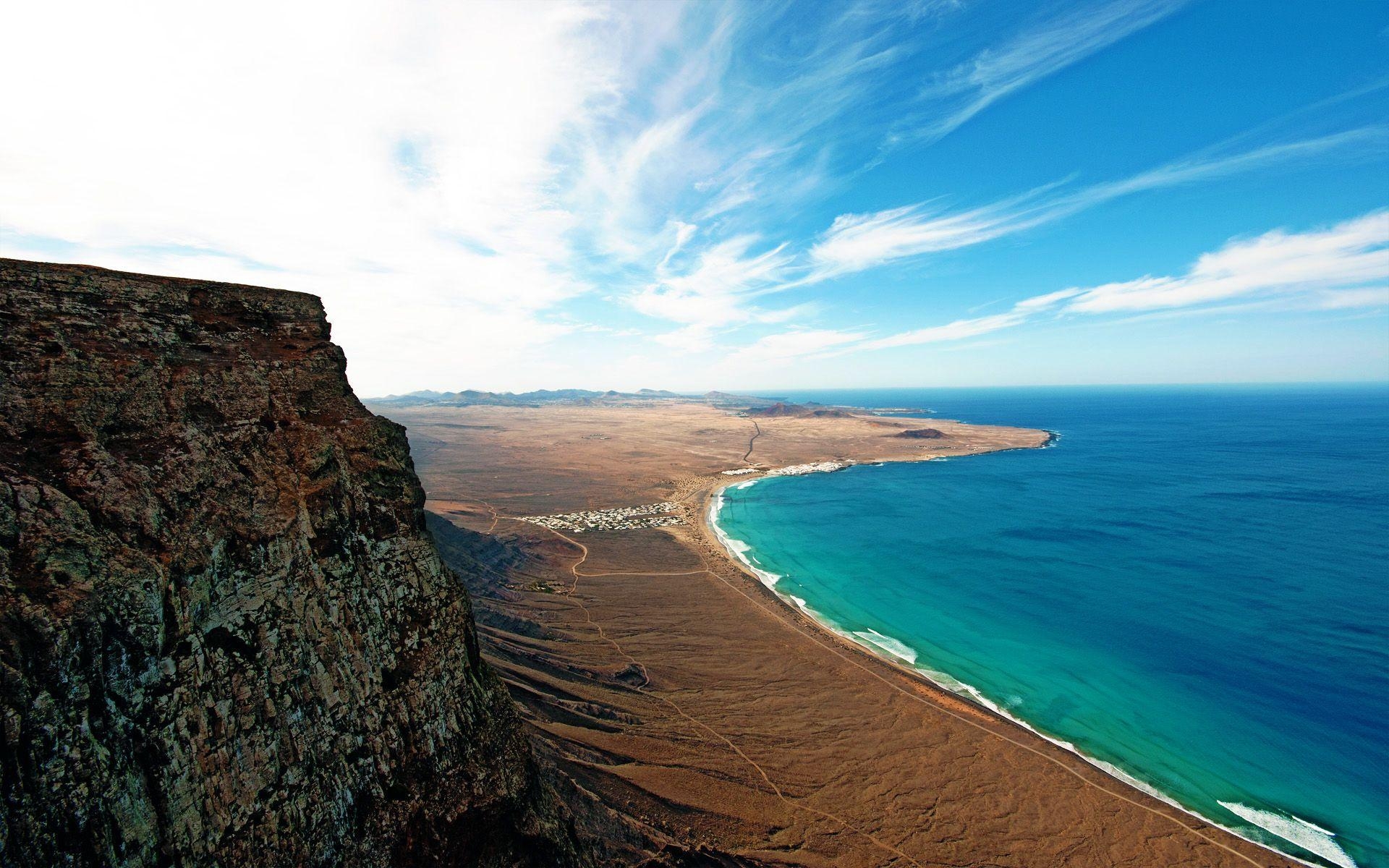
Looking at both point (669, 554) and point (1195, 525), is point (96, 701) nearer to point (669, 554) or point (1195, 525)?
point (669, 554)

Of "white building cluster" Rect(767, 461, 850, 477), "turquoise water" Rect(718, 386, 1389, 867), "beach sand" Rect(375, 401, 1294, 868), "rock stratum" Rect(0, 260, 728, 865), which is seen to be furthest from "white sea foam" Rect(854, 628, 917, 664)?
"white building cluster" Rect(767, 461, 850, 477)

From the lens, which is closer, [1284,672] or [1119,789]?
[1119,789]

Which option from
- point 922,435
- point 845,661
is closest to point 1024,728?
point 845,661

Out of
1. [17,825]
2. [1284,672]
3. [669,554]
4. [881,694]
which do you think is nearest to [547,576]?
[669,554]

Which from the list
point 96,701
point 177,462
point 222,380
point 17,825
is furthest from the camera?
point 222,380

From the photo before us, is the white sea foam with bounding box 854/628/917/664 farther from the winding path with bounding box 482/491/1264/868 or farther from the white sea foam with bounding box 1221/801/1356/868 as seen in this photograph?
the white sea foam with bounding box 1221/801/1356/868

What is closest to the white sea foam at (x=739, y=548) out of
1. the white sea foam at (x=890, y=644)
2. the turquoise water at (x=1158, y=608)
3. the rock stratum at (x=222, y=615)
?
the turquoise water at (x=1158, y=608)
